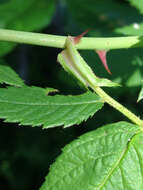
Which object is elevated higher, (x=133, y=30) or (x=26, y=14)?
(x=26, y=14)

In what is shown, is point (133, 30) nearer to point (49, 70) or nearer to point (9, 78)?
point (9, 78)

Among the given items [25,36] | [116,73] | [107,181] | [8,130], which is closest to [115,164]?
[107,181]

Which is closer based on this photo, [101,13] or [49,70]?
[101,13]

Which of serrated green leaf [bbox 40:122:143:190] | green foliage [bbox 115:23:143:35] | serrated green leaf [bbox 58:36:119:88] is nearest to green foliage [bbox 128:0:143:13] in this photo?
green foliage [bbox 115:23:143:35]

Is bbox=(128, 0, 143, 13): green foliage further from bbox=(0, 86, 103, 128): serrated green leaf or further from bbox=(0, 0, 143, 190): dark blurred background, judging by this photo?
bbox=(0, 86, 103, 128): serrated green leaf

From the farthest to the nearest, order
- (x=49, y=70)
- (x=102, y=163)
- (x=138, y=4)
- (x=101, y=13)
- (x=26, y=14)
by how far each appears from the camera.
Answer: (x=49, y=70) → (x=101, y=13) → (x=26, y=14) → (x=138, y=4) → (x=102, y=163)

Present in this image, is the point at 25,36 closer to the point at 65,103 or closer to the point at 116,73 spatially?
the point at 65,103

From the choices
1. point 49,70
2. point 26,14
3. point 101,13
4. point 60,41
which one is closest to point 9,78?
point 60,41
